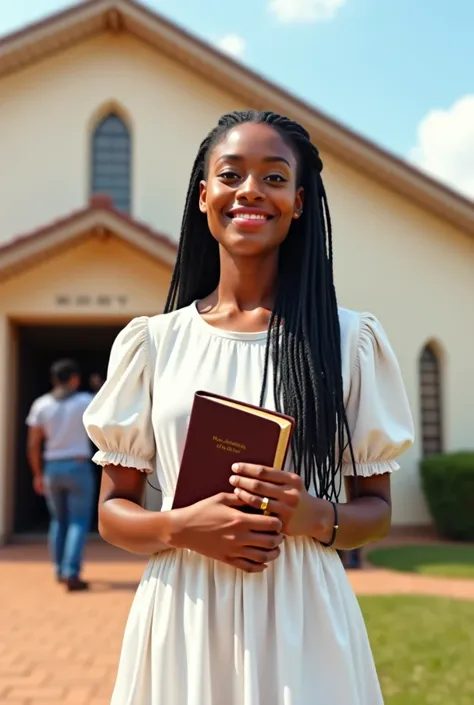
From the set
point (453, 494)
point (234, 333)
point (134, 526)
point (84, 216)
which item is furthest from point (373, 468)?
point (453, 494)

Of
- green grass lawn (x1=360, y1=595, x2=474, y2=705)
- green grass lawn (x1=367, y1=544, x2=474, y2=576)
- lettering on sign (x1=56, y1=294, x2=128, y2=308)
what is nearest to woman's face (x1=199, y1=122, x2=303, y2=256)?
green grass lawn (x1=360, y1=595, x2=474, y2=705)

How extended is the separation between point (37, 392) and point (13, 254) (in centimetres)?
421

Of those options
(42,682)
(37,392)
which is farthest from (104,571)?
(37,392)

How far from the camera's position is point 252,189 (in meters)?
1.69

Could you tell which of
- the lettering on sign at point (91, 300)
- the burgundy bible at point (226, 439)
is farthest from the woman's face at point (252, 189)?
the lettering on sign at point (91, 300)

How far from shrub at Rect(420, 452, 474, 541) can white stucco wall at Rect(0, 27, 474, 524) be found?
0.53m

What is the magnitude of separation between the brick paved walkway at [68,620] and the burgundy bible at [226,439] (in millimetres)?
3057

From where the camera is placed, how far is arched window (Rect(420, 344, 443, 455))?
37.3 ft

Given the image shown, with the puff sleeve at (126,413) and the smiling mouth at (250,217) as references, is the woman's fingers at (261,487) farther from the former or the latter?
the smiling mouth at (250,217)

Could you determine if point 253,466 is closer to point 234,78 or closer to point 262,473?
point 262,473

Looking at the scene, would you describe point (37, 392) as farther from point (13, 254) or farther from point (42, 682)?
point (42, 682)

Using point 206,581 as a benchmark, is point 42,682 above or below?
below

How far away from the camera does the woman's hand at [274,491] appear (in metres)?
1.42

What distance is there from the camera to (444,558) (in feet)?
29.5
